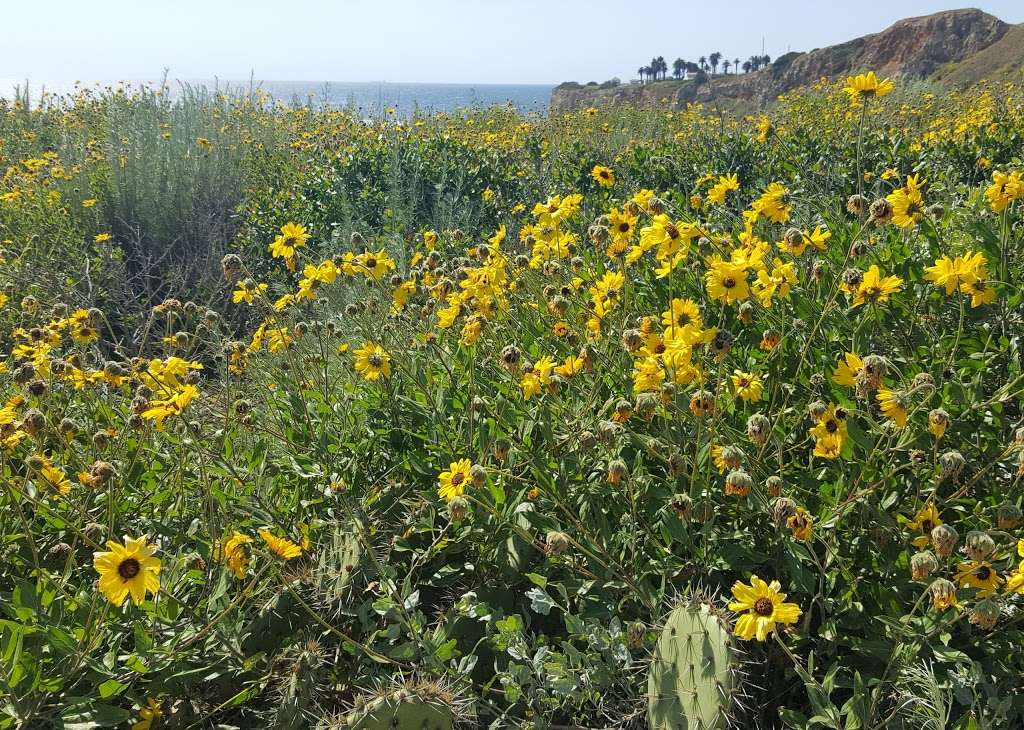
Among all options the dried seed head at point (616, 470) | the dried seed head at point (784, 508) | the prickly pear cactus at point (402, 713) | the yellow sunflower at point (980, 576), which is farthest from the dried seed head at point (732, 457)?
the prickly pear cactus at point (402, 713)

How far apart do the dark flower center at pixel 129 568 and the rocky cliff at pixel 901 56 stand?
1563 inches

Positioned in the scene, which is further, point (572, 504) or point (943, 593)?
point (572, 504)

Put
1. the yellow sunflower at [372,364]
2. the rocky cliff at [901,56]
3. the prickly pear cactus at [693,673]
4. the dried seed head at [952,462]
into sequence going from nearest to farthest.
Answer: the prickly pear cactus at [693,673]
the dried seed head at [952,462]
the yellow sunflower at [372,364]
the rocky cliff at [901,56]

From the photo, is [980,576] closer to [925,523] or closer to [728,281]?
[925,523]

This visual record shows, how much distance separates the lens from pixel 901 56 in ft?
157

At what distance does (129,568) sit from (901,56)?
56.3 metres

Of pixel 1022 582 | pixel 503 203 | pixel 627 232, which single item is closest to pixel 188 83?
pixel 503 203

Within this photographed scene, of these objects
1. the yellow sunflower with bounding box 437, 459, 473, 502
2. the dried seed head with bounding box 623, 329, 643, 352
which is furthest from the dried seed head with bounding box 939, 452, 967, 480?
the yellow sunflower with bounding box 437, 459, 473, 502

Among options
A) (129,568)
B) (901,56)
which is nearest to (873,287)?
(129,568)

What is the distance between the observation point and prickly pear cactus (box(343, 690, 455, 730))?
61.6 inches

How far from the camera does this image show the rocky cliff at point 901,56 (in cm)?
3931

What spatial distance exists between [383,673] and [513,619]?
0.39 m

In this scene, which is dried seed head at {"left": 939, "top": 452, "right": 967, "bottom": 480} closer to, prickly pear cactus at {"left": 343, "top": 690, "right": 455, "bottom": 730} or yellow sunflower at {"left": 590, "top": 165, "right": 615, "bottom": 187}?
prickly pear cactus at {"left": 343, "top": 690, "right": 455, "bottom": 730}

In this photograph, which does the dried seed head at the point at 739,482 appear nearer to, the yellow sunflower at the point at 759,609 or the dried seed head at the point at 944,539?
the yellow sunflower at the point at 759,609
